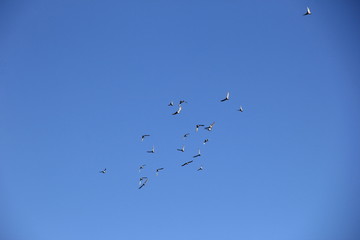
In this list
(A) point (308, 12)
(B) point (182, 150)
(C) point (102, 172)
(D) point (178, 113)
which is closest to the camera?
(A) point (308, 12)

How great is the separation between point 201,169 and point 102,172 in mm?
17782

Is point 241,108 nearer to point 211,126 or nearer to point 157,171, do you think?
point 211,126

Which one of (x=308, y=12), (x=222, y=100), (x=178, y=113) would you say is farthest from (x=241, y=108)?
(x=308, y=12)

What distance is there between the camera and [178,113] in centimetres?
5869

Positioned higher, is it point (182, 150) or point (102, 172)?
point (102, 172)

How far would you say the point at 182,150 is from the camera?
212 feet

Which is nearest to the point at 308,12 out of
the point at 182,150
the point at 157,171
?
the point at 182,150

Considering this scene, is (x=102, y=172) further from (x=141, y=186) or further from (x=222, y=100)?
(x=222, y=100)

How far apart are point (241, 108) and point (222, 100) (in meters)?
4.47

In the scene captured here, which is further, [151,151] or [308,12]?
[151,151]

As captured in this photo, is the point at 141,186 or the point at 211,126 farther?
the point at 141,186

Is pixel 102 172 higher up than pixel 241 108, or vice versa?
pixel 102 172

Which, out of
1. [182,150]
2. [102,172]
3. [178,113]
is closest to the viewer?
[178,113]

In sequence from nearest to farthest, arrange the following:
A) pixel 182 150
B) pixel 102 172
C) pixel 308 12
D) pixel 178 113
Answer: pixel 308 12 → pixel 178 113 → pixel 182 150 → pixel 102 172
